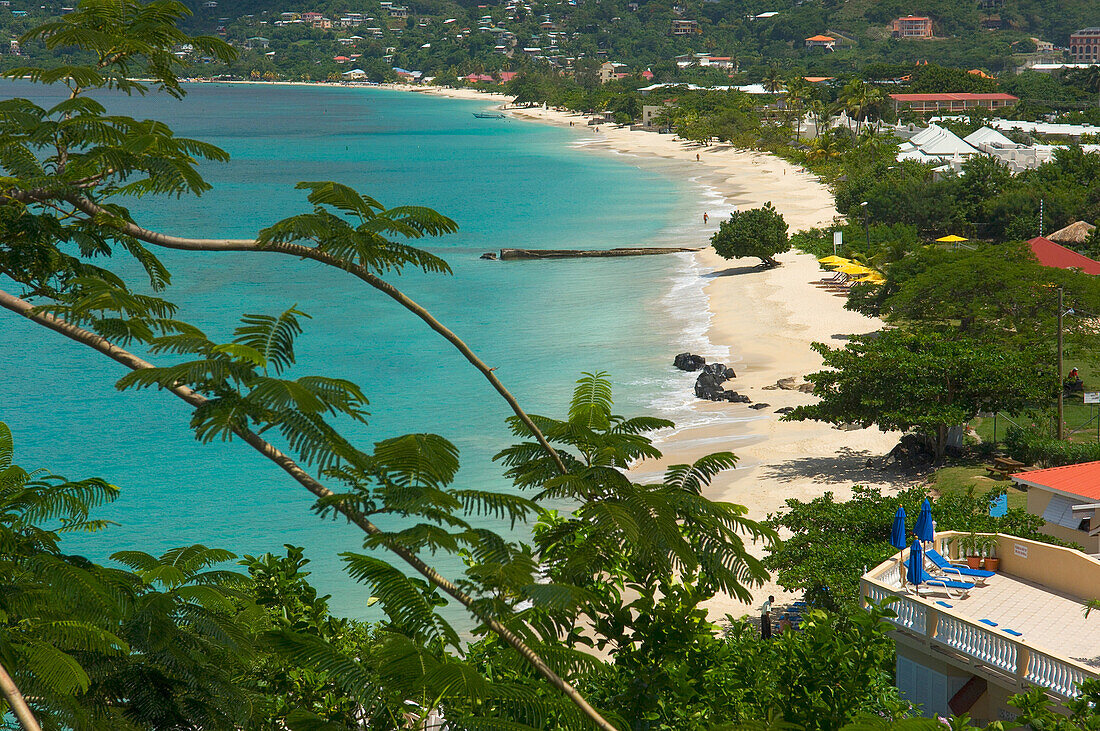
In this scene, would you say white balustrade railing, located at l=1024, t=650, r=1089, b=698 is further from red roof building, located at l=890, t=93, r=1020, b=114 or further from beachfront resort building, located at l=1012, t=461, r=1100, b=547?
red roof building, located at l=890, t=93, r=1020, b=114

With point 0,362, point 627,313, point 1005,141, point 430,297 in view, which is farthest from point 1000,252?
point 1005,141

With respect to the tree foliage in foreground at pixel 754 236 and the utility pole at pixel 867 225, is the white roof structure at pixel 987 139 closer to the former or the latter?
the utility pole at pixel 867 225

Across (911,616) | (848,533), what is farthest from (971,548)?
(848,533)

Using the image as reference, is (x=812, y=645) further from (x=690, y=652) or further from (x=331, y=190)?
(x=331, y=190)

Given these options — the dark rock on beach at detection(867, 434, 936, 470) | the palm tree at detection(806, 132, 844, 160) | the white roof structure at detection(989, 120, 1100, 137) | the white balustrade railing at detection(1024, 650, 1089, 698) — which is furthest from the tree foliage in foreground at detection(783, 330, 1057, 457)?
the white roof structure at detection(989, 120, 1100, 137)

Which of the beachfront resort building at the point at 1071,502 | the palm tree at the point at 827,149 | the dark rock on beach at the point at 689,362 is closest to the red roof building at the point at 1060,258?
the dark rock on beach at the point at 689,362

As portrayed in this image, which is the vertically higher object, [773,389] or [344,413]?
[344,413]

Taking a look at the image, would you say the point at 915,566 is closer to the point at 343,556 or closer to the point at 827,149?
the point at 343,556
